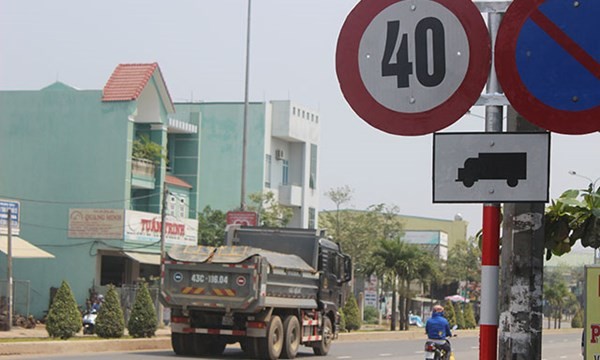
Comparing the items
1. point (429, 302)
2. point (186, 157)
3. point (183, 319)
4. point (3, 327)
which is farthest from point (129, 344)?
point (429, 302)

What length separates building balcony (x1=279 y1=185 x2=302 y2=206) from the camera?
60.7 metres

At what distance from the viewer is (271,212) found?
55438mm

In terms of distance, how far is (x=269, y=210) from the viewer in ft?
183

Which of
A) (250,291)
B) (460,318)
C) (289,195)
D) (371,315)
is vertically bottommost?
(371,315)

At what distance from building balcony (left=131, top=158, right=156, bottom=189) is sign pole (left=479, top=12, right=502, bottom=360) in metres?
41.2

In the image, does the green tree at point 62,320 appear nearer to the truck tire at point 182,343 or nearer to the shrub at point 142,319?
the shrub at point 142,319

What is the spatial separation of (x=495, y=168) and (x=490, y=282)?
1.56 ft

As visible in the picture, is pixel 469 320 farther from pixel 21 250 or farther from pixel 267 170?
pixel 21 250

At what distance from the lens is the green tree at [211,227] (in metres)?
54.7

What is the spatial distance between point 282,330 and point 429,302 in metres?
47.4

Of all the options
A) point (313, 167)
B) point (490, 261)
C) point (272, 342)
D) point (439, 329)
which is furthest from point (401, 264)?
point (490, 261)

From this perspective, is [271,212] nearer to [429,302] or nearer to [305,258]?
[429,302]

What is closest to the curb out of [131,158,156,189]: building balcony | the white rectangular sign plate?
[131,158,156,189]: building balcony

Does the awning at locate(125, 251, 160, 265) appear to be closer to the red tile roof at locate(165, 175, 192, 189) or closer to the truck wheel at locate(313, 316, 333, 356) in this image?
the red tile roof at locate(165, 175, 192, 189)
